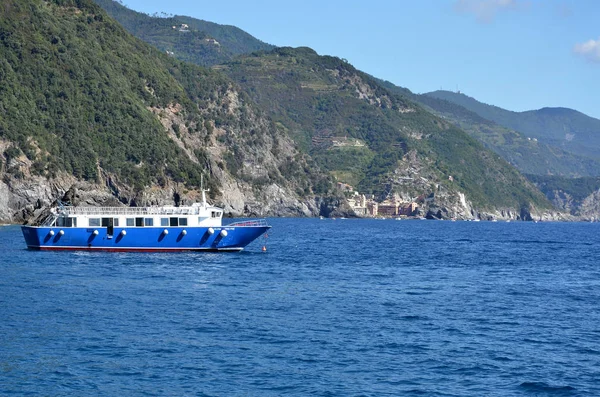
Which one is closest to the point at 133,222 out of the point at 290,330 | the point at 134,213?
the point at 134,213

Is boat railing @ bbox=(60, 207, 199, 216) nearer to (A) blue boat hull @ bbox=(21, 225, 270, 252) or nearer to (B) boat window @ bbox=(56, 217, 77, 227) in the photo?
(B) boat window @ bbox=(56, 217, 77, 227)

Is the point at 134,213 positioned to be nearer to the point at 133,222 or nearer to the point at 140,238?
the point at 133,222

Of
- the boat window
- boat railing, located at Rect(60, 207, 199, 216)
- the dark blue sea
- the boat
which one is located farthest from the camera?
the boat window

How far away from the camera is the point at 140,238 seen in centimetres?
9275

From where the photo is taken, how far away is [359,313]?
53156mm

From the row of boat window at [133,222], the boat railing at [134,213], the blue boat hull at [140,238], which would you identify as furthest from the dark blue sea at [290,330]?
the boat railing at [134,213]

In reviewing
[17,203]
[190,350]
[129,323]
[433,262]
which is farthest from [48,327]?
[17,203]

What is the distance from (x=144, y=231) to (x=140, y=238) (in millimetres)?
897

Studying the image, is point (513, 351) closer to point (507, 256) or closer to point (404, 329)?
point (404, 329)

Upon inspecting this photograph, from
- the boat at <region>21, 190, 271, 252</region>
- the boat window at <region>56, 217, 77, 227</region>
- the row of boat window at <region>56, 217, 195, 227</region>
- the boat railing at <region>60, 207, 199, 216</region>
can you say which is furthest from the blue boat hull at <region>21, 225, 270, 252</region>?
the boat railing at <region>60, 207, 199, 216</region>

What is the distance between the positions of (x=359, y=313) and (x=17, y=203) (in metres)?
131

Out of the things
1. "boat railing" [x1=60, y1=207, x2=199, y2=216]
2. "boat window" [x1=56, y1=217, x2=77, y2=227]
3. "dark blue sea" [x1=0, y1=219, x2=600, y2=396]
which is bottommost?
"dark blue sea" [x1=0, y1=219, x2=600, y2=396]

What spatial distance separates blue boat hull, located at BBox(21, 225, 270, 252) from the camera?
92.6 meters

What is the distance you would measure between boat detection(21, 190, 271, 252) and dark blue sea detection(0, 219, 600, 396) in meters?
9.67
